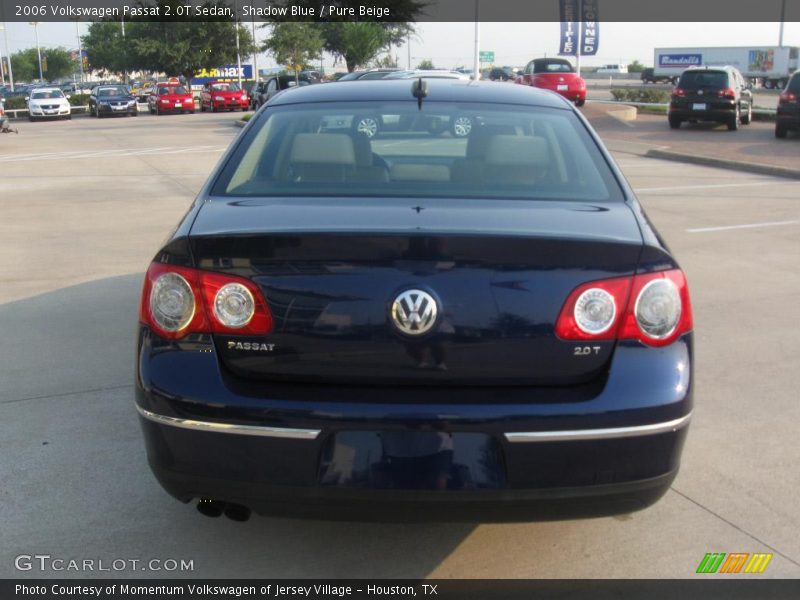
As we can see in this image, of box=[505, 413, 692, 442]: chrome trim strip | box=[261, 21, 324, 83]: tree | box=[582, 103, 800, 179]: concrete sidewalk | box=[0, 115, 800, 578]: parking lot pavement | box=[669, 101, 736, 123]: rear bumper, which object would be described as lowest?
box=[582, 103, 800, 179]: concrete sidewalk

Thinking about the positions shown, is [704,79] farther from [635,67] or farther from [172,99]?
[635,67]

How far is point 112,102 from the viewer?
4188cm

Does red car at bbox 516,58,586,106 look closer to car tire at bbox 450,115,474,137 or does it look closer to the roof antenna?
the roof antenna

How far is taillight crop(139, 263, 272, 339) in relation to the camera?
2.85 metres

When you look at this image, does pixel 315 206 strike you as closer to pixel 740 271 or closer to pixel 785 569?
pixel 785 569

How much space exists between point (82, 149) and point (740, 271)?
1887 centimetres

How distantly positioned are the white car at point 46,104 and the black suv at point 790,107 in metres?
31.2

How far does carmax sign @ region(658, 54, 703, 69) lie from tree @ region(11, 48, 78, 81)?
7961 cm

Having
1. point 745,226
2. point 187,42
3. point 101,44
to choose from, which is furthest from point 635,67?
point 745,226

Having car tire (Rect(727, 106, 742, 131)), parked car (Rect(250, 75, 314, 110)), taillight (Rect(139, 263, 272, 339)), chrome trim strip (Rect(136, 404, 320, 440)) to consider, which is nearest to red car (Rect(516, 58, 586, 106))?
car tire (Rect(727, 106, 742, 131))

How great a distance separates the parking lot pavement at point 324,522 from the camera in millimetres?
3379

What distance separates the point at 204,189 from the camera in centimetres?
355

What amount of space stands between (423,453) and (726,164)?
15.4 meters

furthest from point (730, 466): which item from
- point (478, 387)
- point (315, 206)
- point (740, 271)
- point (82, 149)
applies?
point (82, 149)
